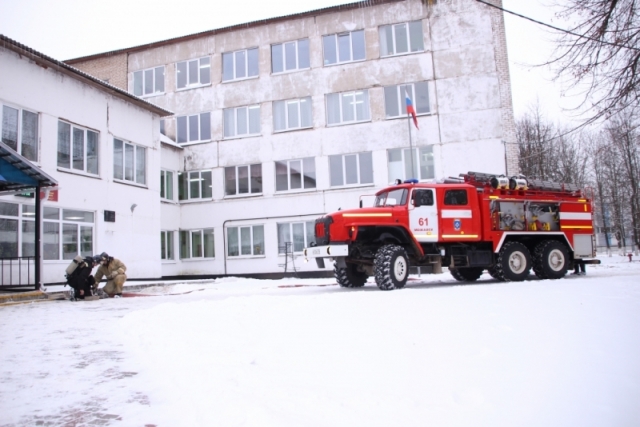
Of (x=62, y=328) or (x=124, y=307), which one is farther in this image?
(x=124, y=307)

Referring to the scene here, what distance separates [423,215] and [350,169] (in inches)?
410

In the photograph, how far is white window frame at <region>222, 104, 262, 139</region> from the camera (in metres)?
25.4

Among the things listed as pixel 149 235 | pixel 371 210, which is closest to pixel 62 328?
pixel 371 210

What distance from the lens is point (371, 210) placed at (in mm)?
13039

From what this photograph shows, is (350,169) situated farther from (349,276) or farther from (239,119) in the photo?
(349,276)

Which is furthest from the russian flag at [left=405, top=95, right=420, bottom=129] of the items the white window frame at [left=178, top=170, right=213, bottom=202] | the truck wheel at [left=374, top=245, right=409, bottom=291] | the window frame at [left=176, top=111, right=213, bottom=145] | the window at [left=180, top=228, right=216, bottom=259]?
the window at [left=180, top=228, right=216, bottom=259]

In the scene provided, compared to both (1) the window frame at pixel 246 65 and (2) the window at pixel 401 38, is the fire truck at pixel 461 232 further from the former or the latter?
(1) the window frame at pixel 246 65

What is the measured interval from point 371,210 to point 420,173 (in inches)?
413

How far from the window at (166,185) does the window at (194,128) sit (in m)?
2.12

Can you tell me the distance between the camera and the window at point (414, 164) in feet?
75.0

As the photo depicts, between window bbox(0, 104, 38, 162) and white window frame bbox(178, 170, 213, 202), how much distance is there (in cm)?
1043

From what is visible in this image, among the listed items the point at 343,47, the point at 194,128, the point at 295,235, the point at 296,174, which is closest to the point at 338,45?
the point at 343,47

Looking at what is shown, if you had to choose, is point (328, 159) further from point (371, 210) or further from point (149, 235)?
point (371, 210)

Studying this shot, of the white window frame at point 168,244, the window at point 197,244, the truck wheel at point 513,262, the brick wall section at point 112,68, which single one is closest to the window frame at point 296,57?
the brick wall section at point 112,68
